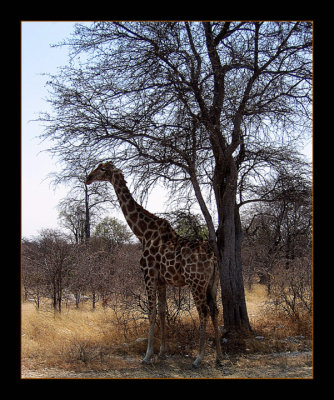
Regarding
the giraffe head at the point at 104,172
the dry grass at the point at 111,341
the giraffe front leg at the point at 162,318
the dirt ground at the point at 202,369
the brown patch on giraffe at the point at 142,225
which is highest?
the giraffe head at the point at 104,172

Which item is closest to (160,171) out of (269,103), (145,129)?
(145,129)

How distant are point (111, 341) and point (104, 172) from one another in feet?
11.7

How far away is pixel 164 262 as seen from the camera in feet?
26.6

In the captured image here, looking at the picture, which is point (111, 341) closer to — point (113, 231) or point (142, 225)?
point (142, 225)

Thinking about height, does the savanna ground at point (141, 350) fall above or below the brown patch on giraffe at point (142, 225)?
below

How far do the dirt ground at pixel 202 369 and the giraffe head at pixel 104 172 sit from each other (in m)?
3.43

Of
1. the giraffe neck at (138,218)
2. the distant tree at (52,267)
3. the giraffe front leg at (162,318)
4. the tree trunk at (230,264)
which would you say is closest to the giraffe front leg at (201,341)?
the giraffe front leg at (162,318)

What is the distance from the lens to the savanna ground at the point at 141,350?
712cm

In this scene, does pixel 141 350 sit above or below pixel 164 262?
below

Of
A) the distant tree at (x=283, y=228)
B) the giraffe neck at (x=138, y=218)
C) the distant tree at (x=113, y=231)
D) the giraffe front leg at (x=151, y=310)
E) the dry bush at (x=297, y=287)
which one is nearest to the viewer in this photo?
the giraffe front leg at (x=151, y=310)

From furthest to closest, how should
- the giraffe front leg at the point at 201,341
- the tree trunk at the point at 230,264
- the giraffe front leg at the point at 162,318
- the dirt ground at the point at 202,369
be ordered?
the tree trunk at the point at 230,264
the giraffe front leg at the point at 162,318
the giraffe front leg at the point at 201,341
the dirt ground at the point at 202,369

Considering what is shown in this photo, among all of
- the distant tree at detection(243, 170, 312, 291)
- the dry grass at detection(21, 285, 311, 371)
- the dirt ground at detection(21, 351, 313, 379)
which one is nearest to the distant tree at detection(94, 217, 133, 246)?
the distant tree at detection(243, 170, 312, 291)

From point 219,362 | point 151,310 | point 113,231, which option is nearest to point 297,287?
point 219,362

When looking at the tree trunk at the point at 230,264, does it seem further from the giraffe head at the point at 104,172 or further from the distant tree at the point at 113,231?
the distant tree at the point at 113,231
